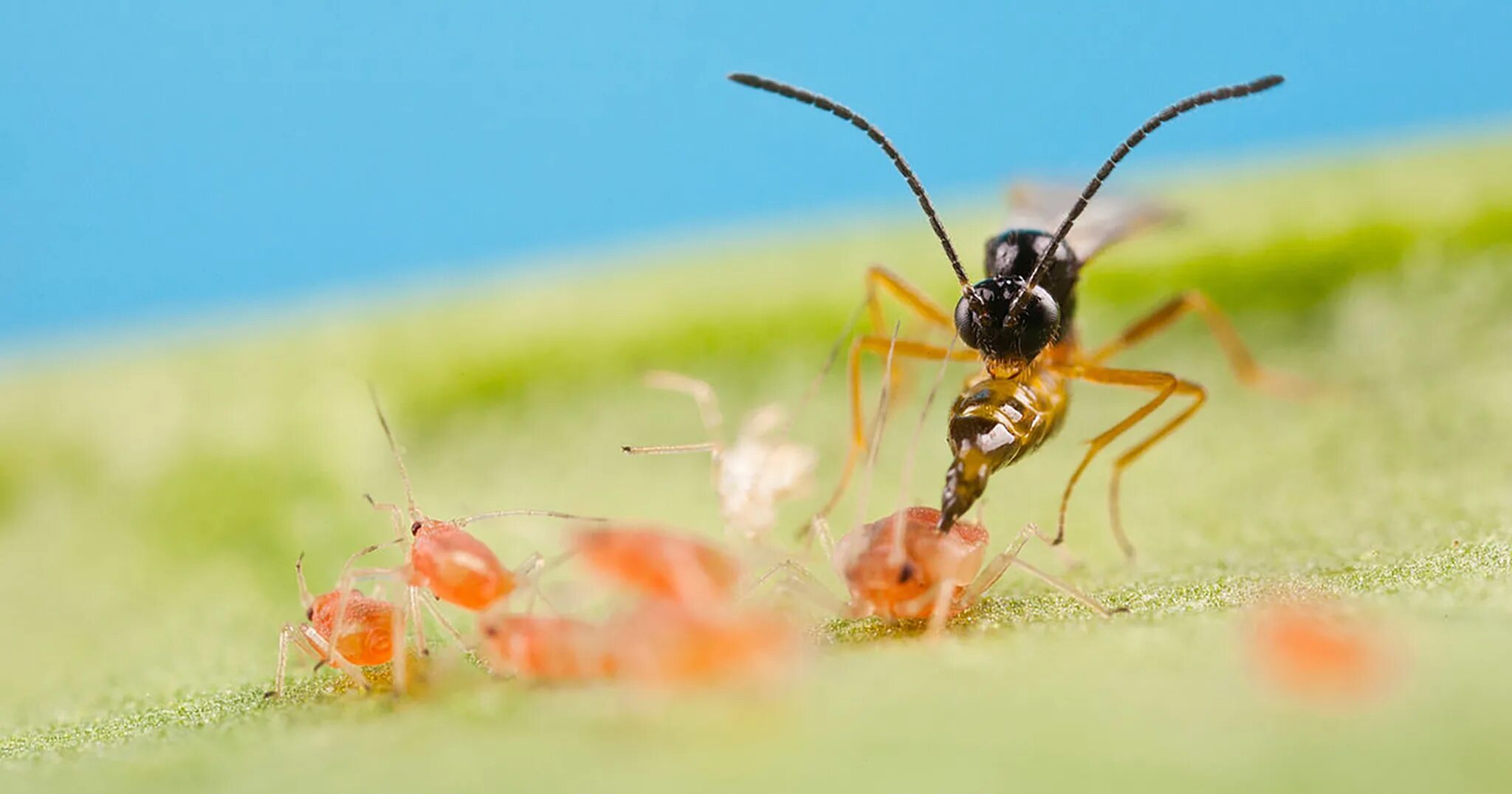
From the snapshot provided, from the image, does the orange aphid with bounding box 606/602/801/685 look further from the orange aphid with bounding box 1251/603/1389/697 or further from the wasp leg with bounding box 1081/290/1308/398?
the wasp leg with bounding box 1081/290/1308/398

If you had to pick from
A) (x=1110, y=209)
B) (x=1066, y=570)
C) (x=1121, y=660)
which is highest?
(x=1110, y=209)

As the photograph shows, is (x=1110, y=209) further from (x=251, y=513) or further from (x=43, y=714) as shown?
(x=43, y=714)

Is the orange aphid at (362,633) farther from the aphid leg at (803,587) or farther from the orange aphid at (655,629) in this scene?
the aphid leg at (803,587)

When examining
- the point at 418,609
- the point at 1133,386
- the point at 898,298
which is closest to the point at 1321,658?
the point at 418,609

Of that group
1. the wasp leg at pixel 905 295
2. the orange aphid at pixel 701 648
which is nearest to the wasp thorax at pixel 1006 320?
the wasp leg at pixel 905 295

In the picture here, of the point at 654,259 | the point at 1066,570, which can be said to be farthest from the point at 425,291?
the point at 1066,570
